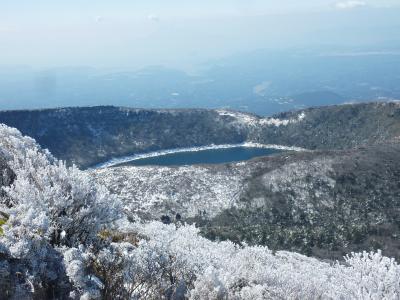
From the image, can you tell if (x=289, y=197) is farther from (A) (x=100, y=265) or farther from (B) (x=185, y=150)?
(B) (x=185, y=150)

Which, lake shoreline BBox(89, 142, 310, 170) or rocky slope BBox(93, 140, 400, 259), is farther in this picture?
lake shoreline BBox(89, 142, 310, 170)

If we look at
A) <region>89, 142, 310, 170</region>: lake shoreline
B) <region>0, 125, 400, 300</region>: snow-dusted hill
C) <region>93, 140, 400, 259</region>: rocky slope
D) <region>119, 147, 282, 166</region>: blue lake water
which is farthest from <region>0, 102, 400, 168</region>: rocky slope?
<region>0, 125, 400, 300</region>: snow-dusted hill

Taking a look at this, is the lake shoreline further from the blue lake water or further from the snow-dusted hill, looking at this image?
the snow-dusted hill

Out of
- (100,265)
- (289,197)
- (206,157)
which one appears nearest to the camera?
(100,265)

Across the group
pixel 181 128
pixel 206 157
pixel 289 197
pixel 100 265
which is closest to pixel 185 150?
pixel 181 128

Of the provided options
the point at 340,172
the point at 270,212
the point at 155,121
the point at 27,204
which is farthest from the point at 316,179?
the point at 155,121

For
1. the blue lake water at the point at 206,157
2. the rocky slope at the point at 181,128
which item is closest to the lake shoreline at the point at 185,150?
the rocky slope at the point at 181,128

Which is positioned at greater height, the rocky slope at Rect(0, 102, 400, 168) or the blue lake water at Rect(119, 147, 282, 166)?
the rocky slope at Rect(0, 102, 400, 168)
